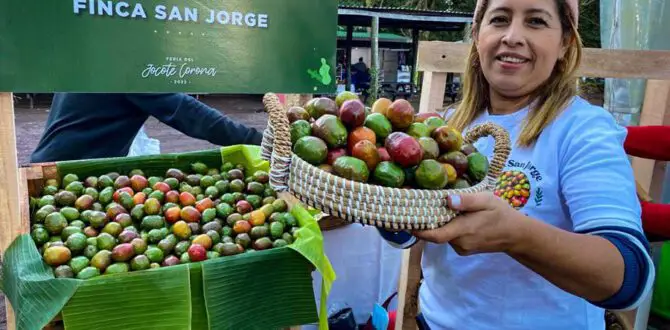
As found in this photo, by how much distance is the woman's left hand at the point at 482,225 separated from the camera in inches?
42.6

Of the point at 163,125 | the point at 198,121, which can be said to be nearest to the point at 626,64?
the point at 198,121

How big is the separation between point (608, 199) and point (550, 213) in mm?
Result: 216

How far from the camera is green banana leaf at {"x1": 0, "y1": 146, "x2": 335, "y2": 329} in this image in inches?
63.4

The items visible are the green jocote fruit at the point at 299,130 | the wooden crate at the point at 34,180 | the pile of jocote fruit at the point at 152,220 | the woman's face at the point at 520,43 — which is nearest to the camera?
the green jocote fruit at the point at 299,130

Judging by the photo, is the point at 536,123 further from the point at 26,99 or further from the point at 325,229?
the point at 26,99

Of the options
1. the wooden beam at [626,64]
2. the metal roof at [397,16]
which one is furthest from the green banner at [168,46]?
the metal roof at [397,16]

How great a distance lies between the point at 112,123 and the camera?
2879 millimetres

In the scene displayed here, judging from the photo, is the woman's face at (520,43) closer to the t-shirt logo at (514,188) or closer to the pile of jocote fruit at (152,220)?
the t-shirt logo at (514,188)

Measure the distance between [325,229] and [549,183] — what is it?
1.58 meters

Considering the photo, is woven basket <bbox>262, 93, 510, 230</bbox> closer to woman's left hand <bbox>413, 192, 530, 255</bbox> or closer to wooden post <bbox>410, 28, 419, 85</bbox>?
woman's left hand <bbox>413, 192, 530, 255</bbox>

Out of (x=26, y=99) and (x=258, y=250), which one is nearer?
(x=258, y=250)

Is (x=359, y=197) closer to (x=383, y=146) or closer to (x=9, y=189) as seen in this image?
(x=383, y=146)

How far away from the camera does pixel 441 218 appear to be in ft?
3.60

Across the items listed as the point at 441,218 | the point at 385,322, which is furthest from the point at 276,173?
the point at 385,322
